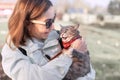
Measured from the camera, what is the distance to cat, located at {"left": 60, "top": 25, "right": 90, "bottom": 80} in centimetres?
163

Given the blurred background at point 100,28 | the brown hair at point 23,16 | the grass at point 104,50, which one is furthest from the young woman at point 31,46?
the grass at point 104,50

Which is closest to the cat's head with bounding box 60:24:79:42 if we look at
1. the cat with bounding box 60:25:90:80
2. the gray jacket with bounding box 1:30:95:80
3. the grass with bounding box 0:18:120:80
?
the cat with bounding box 60:25:90:80

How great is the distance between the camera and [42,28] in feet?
5.48

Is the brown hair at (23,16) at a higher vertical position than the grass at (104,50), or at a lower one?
higher

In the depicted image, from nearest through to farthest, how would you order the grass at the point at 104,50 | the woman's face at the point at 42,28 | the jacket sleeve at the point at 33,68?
1. the jacket sleeve at the point at 33,68
2. the woman's face at the point at 42,28
3. the grass at the point at 104,50

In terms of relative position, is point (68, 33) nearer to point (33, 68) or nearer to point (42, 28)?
point (42, 28)

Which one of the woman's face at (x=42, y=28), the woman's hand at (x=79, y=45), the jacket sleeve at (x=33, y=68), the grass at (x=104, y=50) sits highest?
the woman's face at (x=42, y=28)

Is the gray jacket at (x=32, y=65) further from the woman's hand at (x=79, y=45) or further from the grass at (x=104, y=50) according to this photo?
the grass at (x=104, y=50)

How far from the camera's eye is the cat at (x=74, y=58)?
1.63 m

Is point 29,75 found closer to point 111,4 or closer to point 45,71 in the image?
point 45,71

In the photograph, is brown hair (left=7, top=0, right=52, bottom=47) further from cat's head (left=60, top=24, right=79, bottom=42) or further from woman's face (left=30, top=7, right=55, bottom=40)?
cat's head (left=60, top=24, right=79, bottom=42)

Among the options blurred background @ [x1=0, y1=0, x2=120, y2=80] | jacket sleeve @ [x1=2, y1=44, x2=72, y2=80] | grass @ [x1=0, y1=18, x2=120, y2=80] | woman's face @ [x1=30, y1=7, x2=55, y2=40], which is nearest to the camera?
jacket sleeve @ [x1=2, y1=44, x2=72, y2=80]

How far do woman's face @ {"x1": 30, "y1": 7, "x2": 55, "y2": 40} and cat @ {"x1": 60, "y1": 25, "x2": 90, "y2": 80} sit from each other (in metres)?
0.08

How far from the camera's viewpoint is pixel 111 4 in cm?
348
